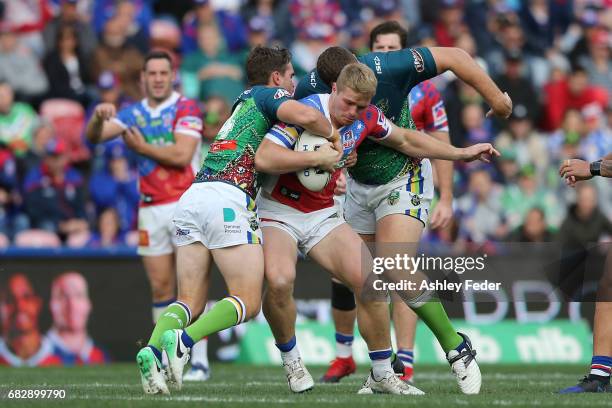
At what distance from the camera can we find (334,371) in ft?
33.5

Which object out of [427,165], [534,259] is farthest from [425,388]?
[534,259]

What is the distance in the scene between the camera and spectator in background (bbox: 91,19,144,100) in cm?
1644


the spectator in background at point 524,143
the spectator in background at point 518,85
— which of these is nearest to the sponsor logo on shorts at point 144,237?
the spectator in background at point 524,143

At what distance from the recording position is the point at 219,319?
7.75 metres

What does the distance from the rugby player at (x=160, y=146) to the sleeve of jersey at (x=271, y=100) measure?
284 centimetres

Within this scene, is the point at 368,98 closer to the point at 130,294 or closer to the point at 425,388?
the point at 425,388

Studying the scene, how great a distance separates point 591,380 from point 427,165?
211cm

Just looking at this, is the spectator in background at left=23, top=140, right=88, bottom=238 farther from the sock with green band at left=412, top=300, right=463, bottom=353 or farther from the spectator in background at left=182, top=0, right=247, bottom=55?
the sock with green band at left=412, top=300, right=463, bottom=353

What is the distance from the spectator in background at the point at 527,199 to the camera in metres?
16.4

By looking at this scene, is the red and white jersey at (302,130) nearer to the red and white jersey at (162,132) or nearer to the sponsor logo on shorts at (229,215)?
the sponsor logo on shorts at (229,215)

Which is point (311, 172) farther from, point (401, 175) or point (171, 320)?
point (171, 320)

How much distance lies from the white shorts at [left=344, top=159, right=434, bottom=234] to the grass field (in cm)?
130

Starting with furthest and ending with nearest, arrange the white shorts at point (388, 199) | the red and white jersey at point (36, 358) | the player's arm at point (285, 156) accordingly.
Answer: the red and white jersey at point (36, 358), the white shorts at point (388, 199), the player's arm at point (285, 156)

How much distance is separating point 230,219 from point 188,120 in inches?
125
